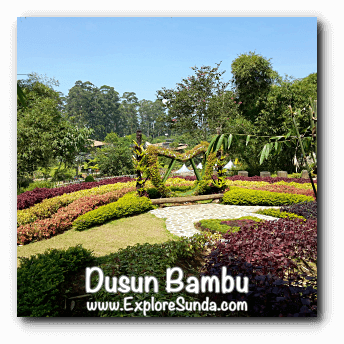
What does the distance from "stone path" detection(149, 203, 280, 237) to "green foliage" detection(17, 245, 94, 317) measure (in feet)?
9.63

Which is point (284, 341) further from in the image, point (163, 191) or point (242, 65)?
point (242, 65)

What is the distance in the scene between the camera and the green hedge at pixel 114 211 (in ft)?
22.0

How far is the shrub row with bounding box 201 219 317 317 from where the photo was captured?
8.32ft

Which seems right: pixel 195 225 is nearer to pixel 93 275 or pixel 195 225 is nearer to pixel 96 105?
pixel 93 275

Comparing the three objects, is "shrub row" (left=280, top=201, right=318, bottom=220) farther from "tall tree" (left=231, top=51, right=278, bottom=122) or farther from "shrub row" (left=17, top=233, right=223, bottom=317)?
"tall tree" (left=231, top=51, right=278, bottom=122)

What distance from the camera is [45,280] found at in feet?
9.78

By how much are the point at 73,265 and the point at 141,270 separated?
1.01m

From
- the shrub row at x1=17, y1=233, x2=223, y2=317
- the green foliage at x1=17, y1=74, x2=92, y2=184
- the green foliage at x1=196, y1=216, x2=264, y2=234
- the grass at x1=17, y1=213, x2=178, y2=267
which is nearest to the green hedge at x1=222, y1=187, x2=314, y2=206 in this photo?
the green foliage at x1=196, y1=216, x2=264, y2=234

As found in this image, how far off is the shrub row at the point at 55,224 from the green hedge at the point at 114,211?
0.37 m

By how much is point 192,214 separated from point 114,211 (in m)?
2.39

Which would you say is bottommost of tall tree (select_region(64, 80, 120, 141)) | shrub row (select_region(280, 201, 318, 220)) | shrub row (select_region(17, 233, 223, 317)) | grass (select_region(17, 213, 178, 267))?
grass (select_region(17, 213, 178, 267))

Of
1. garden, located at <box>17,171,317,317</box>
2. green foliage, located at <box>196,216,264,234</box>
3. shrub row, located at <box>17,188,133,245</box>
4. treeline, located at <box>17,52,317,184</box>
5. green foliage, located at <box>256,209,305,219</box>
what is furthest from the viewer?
treeline, located at <box>17,52,317,184</box>

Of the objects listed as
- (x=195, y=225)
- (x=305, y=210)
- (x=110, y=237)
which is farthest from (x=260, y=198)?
(x=110, y=237)
